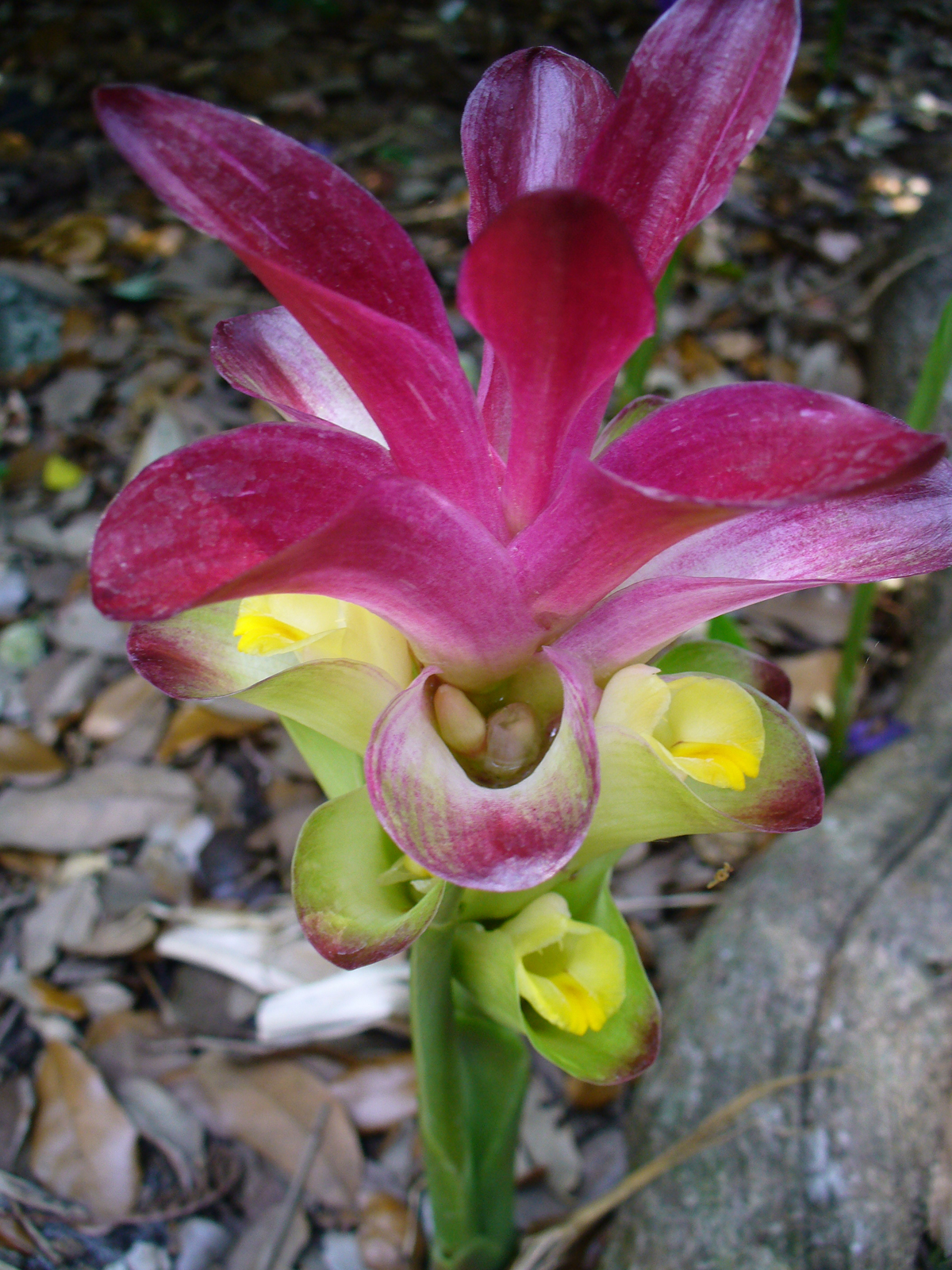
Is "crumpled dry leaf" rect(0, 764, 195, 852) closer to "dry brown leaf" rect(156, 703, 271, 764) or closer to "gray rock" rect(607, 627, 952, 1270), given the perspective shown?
"dry brown leaf" rect(156, 703, 271, 764)

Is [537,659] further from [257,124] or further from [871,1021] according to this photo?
[871,1021]

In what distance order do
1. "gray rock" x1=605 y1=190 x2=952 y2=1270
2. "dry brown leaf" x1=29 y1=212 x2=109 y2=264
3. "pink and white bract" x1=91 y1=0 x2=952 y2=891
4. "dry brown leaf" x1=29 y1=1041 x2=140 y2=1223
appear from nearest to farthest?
1. "pink and white bract" x1=91 y1=0 x2=952 y2=891
2. "gray rock" x1=605 y1=190 x2=952 y2=1270
3. "dry brown leaf" x1=29 y1=1041 x2=140 y2=1223
4. "dry brown leaf" x1=29 y1=212 x2=109 y2=264

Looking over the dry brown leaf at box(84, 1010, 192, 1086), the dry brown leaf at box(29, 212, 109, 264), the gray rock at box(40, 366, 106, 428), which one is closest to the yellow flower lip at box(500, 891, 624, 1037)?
the dry brown leaf at box(84, 1010, 192, 1086)

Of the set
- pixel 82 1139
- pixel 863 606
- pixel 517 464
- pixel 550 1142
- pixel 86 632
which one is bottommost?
pixel 550 1142

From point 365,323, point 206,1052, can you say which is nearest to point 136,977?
point 206,1052

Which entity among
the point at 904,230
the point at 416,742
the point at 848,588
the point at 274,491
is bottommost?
the point at 848,588

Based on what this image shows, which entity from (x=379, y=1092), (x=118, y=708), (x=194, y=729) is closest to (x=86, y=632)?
(x=118, y=708)

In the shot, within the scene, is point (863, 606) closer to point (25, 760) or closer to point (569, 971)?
point (569, 971)
